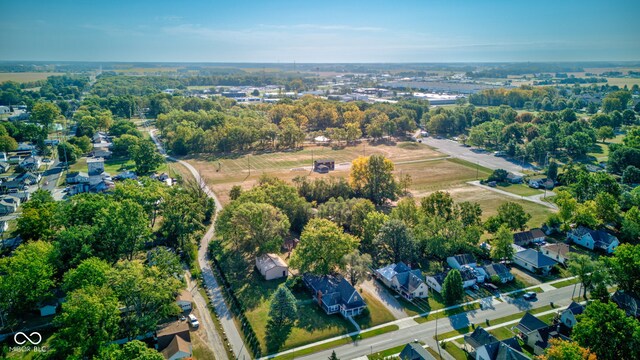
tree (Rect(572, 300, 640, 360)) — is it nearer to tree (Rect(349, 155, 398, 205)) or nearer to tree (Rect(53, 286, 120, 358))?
tree (Rect(53, 286, 120, 358))

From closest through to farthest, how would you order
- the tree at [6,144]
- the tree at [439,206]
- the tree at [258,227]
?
the tree at [258,227]
the tree at [439,206]
the tree at [6,144]

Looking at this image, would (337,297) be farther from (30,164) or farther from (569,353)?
(30,164)

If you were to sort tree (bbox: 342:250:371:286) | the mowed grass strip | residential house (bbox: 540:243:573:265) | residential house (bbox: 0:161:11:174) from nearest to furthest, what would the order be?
the mowed grass strip
tree (bbox: 342:250:371:286)
residential house (bbox: 540:243:573:265)
residential house (bbox: 0:161:11:174)

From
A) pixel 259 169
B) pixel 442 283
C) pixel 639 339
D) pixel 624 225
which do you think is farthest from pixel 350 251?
pixel 259 169

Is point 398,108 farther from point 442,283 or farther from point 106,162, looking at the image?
point 442,283

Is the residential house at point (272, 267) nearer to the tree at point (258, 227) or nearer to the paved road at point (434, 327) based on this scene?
the tree at point (258, 227)

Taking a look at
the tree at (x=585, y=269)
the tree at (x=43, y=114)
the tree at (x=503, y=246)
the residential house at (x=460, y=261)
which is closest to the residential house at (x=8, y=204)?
the residential house at (x=460, y=261)

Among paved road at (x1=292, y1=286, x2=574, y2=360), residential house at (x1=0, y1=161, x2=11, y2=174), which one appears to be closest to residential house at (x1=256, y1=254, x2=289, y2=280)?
paved road at (x1=292, y1=286, x2=574, y2=360)
